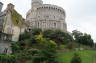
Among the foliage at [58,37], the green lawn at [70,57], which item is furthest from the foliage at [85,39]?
the green lawn at [70,57]

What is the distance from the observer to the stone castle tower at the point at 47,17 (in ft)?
241

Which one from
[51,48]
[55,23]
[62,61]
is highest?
[55,23]

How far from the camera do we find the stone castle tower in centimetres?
7331

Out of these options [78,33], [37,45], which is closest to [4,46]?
[37,45]

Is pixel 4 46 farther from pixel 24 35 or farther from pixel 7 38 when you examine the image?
pixel 24 35

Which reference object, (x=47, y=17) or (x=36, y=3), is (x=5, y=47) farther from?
(x=36, y=3)

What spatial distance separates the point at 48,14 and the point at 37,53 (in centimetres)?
3367

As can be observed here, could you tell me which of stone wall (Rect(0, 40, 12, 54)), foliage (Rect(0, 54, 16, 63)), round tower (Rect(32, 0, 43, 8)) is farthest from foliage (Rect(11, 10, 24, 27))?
round tower (Rect(32, 0, 43, 8))

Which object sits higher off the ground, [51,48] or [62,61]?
[51,48]

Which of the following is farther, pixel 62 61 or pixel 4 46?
pixel 4 46

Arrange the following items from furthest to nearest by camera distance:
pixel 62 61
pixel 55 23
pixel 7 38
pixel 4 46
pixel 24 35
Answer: pixel 55 23 → pixel 24 35 → pixel 7 38 → pixel 4 46 → pixel 62 61

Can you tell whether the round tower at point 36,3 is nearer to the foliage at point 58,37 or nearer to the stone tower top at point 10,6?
the stone tower top at point 10,6

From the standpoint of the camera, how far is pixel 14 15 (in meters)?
58.6

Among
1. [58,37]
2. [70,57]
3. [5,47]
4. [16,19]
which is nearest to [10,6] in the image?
[16,19]
